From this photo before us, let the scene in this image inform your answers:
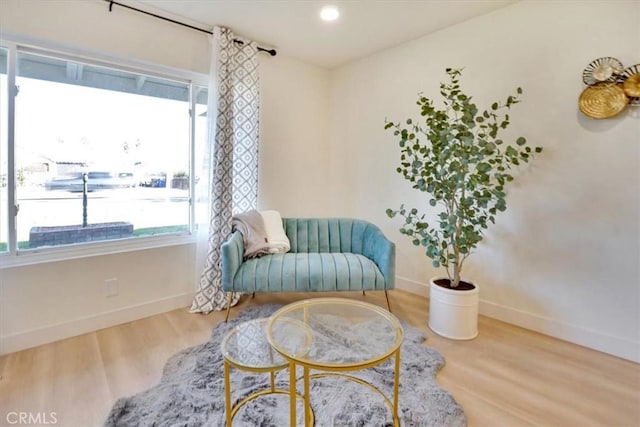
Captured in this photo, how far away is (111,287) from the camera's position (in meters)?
2.42

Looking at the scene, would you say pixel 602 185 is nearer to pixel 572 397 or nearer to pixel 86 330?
pixel 572 397

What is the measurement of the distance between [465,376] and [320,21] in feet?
9.10

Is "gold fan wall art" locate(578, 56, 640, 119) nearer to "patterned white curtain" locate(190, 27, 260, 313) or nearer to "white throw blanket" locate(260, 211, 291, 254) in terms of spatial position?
"white throw blanket" locate(260, 211, 291, 254)

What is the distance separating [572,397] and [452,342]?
2.26ft

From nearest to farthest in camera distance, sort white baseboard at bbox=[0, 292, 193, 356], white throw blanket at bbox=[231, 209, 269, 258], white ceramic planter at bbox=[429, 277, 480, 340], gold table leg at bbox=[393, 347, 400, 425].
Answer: gold table leg at bbox=[393, 347, 400, 425]
white baseboard at bbox=[0, 292, 193, 356]
white ceramic planter at bbox=[429, 277, 480, 340]
white throw blanket at bbox=[231, 209, 269, 258]

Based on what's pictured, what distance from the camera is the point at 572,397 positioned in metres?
1.67

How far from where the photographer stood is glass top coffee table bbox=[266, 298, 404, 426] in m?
1.27

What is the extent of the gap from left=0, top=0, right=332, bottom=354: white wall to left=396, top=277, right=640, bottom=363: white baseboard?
7.20 ft

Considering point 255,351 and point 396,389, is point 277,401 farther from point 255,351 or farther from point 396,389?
point 396,389

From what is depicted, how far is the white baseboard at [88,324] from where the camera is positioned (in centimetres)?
205

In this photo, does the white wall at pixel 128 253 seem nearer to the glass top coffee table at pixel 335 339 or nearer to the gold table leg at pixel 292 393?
the glass top coffee table at pixel 335 339

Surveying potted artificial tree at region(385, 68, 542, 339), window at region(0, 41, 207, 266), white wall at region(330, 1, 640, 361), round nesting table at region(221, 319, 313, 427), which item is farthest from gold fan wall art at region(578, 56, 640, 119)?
window at region(0, 41, 207, 266)

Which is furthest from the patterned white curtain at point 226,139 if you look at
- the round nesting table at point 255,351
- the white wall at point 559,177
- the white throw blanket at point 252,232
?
the white wall at point 559,177

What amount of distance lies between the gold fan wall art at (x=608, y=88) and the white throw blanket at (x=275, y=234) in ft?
7.84
